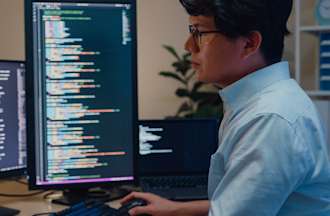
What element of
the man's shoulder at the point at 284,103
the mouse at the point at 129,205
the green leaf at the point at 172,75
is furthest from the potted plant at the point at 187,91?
the man's shoulder at the point at 284,103

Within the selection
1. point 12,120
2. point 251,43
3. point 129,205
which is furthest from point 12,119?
point 251,43

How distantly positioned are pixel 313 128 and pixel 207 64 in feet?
0.85

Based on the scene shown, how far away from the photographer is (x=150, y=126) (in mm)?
1656

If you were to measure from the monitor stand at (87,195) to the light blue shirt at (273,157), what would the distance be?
711 millimetres

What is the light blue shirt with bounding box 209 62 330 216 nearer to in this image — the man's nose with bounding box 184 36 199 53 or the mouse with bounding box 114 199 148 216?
the man's nose with bounding box 184 36 199 53

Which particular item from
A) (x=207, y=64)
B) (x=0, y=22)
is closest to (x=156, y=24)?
(x=0, y=22)

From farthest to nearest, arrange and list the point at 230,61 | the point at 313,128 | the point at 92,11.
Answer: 1. the point at 92,11
2. the point at 230,61
3. the point at 313,128

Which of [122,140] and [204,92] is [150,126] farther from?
[204,92]

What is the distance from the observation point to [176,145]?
167 cm

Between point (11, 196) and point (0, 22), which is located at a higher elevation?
point (0, 22)

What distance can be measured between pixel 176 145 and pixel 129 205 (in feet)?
1.31

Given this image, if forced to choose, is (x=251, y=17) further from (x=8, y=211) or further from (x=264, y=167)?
(x=8, y=211)

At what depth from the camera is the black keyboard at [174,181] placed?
1582 millimetres

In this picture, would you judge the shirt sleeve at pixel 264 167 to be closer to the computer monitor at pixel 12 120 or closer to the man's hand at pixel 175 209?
the man's hand at pixel 175 209
